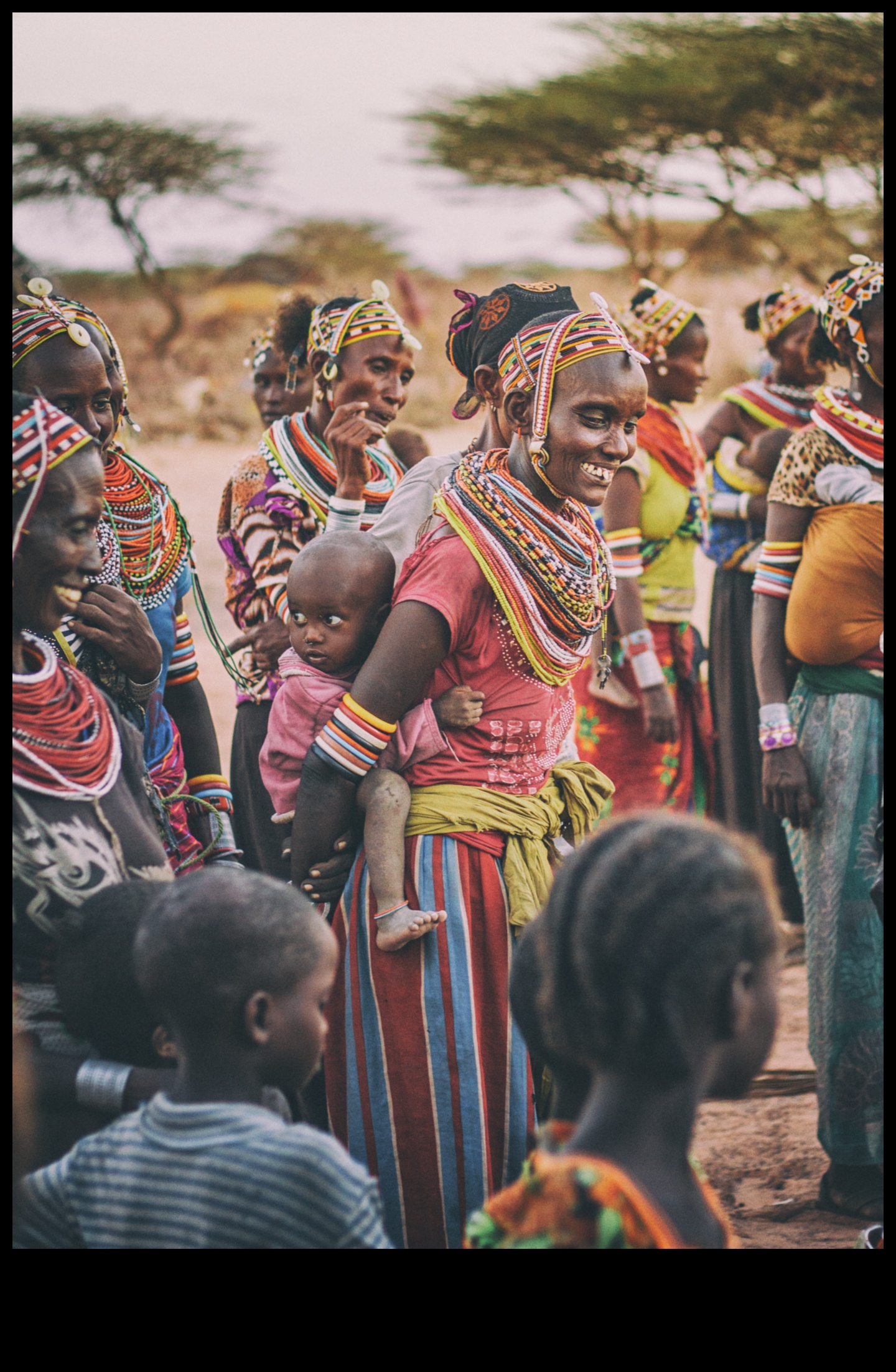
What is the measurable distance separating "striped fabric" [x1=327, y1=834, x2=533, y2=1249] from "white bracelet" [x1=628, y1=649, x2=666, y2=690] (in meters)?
2.65

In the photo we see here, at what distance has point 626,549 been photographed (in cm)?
541

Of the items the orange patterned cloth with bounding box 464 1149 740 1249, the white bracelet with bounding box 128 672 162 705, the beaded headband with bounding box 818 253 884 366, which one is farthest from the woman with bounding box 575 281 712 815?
the orange patterned cloth with bounding box 464 1149 740 1249

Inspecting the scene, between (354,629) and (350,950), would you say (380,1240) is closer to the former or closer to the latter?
(350,950)

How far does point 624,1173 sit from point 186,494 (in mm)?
18519

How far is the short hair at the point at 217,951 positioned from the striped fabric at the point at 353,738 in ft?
2.63

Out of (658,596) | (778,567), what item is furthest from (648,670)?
(778,567)

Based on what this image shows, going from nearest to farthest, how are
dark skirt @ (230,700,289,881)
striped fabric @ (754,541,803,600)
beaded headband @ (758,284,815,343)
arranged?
striped fabric @ (754,541,803,600)
dark skirt @ (230,700,289,881)
beaded headband @ (758,284,815,343)

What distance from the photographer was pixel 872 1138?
3771 millimetres

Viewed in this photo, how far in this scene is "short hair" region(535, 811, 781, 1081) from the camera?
1587 mm

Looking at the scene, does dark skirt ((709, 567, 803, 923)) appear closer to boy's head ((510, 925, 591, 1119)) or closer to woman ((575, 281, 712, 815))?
woman ((575, 281, 712, 815))

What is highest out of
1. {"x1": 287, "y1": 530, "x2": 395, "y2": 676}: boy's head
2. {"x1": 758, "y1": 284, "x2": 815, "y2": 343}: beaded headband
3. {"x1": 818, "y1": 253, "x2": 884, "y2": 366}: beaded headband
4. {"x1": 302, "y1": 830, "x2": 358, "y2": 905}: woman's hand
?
{"x1": 758, "y1": 284, "x2": 815, "y2": 343}: beaded headband

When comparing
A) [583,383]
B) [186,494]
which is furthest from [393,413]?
[186,494]

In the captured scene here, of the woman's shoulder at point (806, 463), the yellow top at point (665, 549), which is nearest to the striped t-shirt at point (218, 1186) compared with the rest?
the woman's shoulder at point (806, 463)

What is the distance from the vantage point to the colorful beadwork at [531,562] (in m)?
2.76
